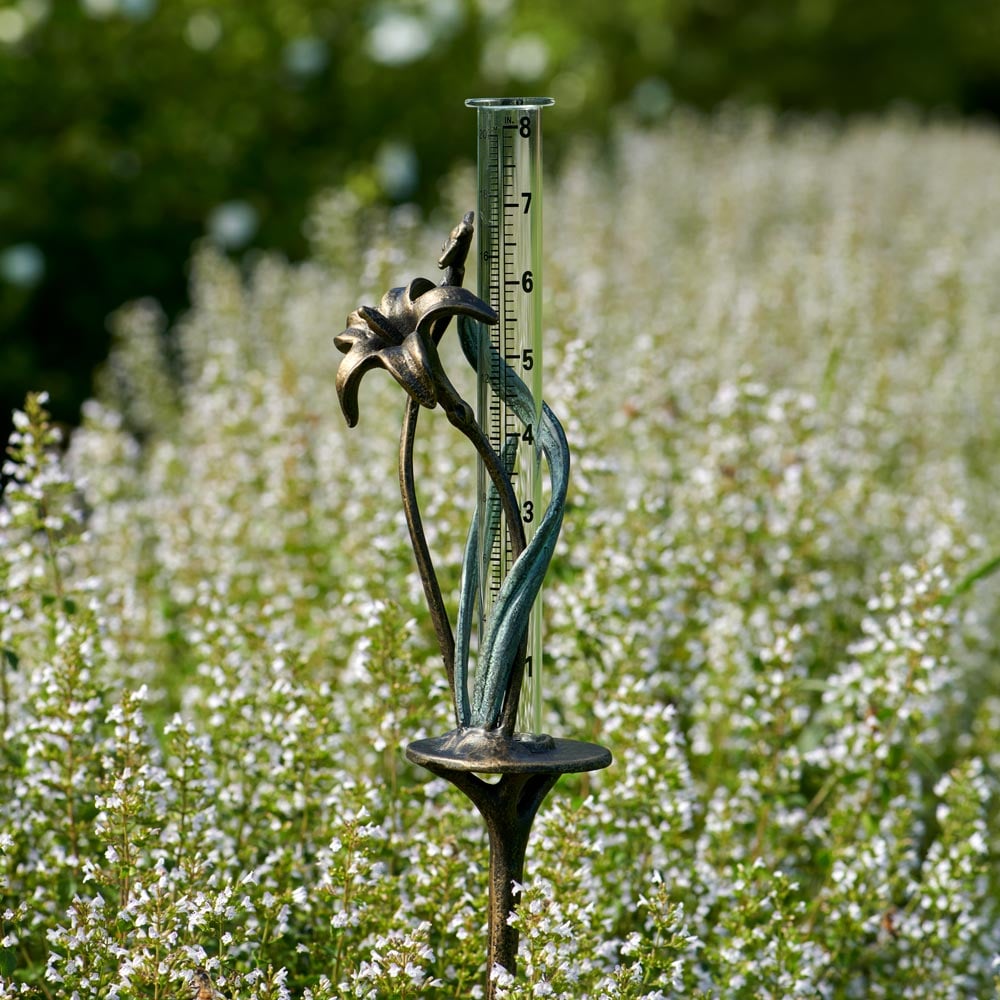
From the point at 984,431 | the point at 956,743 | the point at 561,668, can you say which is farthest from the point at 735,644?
the point at 984,431

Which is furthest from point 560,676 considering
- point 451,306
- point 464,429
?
point 451,306

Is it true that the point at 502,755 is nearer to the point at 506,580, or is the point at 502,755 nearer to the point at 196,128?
the point at 506,580

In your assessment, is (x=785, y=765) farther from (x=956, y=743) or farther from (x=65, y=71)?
(x=65, y=71)

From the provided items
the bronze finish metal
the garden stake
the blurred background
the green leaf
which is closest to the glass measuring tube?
the garden stake

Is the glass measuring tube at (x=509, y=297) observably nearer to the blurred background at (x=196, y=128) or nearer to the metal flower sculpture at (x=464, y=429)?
the metal flower sculpture at (x=464, y=429)

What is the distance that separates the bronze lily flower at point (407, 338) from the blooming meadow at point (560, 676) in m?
0.69

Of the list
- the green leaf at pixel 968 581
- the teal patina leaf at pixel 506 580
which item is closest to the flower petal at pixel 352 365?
the teal patina leaf at pixel 506 580

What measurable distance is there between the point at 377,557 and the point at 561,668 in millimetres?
581

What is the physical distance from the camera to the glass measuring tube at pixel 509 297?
2.40 meters

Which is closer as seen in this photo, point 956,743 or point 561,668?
point 561,668

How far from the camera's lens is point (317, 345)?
6.52 meters

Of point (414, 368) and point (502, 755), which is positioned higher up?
point (414, 368)

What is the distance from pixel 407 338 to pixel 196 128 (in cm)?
680

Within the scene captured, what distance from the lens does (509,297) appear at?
2.44 m
